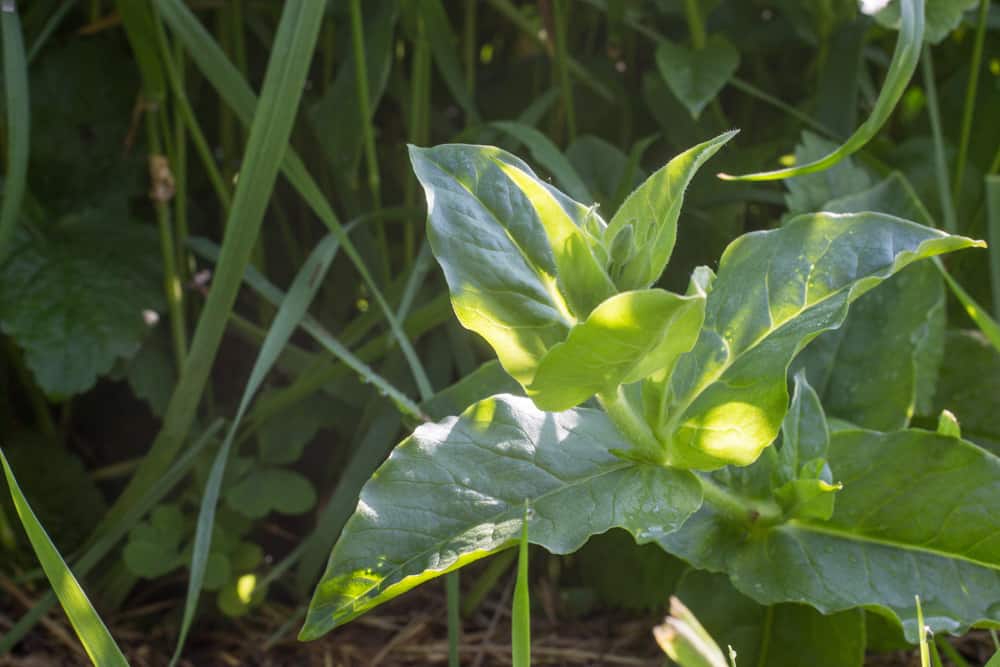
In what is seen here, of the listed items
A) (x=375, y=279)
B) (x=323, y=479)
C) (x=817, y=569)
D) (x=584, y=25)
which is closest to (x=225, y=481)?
(x=323, y=479)

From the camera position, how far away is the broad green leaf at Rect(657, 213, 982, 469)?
675mm

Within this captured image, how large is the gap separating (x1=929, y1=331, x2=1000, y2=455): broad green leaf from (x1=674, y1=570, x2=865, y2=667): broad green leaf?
1.00 feet

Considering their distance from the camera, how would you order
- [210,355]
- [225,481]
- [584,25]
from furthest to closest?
[584,25]
[225,481]
[210,355]

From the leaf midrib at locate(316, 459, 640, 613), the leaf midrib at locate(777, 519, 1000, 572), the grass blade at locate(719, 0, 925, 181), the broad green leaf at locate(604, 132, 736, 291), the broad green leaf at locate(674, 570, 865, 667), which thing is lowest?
the broad green leaf at locate(674, 570, 865, 667)

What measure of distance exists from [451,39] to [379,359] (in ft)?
1.21

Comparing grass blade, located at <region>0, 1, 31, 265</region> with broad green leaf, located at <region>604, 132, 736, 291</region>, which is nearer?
broad green leaf, located at <region>604, 132, 736, 291</region>

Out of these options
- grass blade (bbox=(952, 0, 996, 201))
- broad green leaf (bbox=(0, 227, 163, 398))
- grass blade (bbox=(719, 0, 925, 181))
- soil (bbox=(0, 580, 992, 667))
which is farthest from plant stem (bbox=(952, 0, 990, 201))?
broad green leaf (bbox=(0, 227, 163, 398))

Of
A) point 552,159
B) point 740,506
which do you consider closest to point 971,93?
point 552,159

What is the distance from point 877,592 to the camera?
2.40ft

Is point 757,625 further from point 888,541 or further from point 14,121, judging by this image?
point 14,121

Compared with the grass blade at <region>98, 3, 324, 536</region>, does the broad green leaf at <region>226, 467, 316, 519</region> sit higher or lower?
lower

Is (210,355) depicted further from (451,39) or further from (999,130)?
(999,130)

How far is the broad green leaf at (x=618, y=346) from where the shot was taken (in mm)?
559

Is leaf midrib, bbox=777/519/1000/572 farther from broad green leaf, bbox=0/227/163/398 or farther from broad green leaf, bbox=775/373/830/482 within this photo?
broad green leaf, bbox=0/227/163/398
